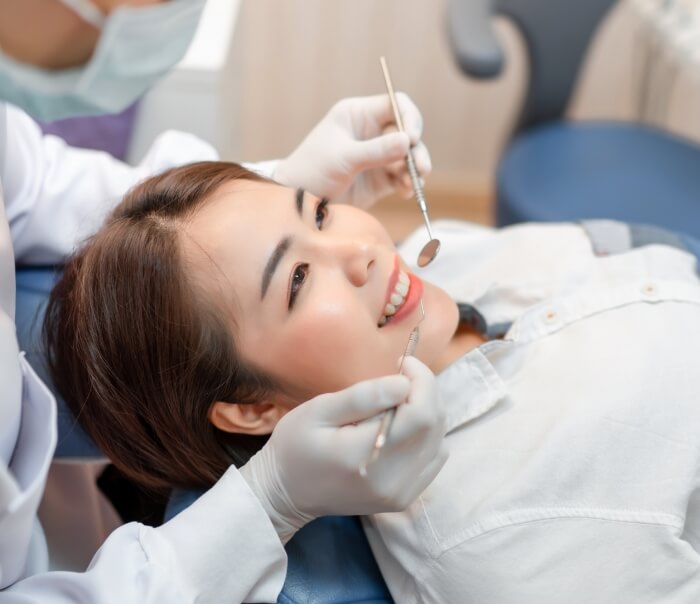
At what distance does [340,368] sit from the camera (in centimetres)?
104

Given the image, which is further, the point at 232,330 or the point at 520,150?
the point at 520,150

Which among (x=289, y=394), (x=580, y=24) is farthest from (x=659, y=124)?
(x=289, y=394)

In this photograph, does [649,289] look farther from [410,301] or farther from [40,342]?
[40,342]

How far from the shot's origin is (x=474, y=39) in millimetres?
1914

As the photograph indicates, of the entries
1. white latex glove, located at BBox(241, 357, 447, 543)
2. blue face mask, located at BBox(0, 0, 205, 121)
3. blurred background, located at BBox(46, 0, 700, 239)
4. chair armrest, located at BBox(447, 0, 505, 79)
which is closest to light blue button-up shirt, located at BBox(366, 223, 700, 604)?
white latex glove, located at BBox(241, 357, 447, 543)

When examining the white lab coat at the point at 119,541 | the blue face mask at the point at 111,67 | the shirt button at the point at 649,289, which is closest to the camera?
the blue face mask at the point at 111,67

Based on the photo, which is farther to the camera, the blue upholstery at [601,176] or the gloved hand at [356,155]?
the blue upholstery at [601,176]

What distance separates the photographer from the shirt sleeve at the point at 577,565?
0.98 m

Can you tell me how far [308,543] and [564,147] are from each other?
1.40m

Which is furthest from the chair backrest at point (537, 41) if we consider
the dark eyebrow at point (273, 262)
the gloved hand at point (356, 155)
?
the dark eyebrow at point (273, 262)

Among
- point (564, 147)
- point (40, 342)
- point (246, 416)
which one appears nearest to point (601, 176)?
point (564, 147)

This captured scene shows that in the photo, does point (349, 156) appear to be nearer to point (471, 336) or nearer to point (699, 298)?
point (471, 336)

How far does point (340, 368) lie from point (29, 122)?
74cm

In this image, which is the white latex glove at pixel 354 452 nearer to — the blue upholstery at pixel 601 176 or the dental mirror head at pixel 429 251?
the dental mirror head at pixel 429 251
